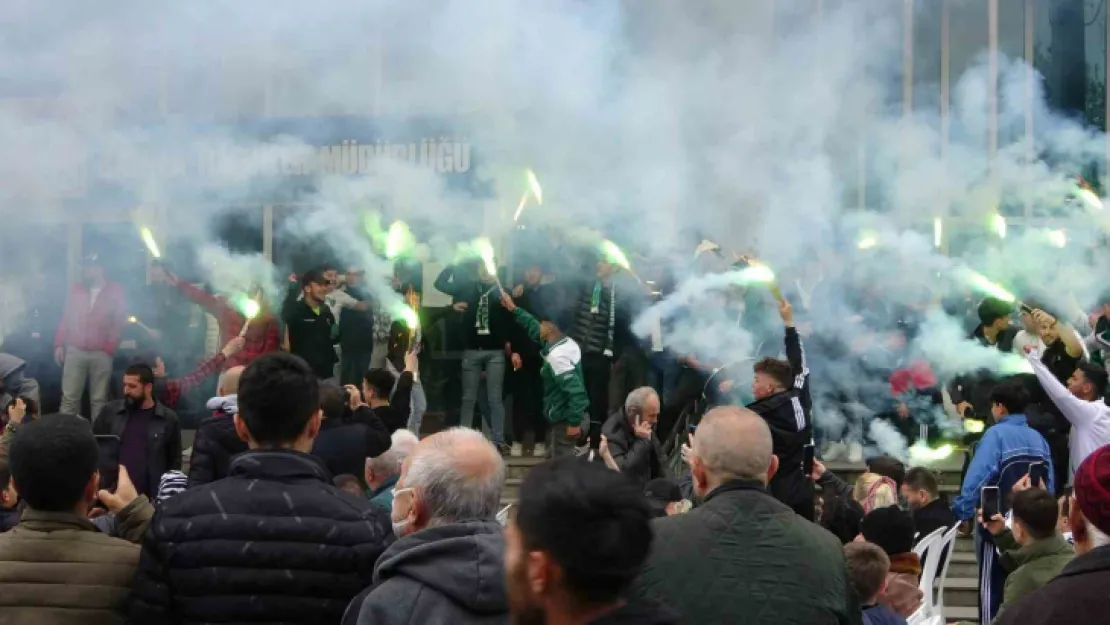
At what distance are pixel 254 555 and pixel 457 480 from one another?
469 millimetres

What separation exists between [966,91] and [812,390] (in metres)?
4.11

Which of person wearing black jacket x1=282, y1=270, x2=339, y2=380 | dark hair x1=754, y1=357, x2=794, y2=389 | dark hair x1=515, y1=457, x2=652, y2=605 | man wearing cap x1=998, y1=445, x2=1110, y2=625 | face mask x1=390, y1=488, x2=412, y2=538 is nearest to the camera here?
dark hair x1=515, y1=457, x2=652, y2=605

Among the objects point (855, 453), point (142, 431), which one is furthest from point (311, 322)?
point (855, 453)

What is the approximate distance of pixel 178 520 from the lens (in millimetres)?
2998

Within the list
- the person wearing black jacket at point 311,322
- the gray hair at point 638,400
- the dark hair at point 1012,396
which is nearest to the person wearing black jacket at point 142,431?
the person wearing black jacket at point 311,322

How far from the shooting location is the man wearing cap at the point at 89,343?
1027 centimetres

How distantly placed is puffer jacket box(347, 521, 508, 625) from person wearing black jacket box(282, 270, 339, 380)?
747 cm

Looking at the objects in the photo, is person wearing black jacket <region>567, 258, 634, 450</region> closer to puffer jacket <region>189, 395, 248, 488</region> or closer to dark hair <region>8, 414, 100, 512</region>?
puffer jacket <region>189, 395, 248, 488</region>

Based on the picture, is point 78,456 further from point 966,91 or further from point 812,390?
point 966,91

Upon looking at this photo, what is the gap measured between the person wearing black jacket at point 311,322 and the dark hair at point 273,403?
705cm

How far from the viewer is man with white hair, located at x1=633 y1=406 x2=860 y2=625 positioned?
324 cm

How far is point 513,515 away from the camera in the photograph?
88.9 inches

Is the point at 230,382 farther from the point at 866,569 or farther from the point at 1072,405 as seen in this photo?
the point at 1072,405

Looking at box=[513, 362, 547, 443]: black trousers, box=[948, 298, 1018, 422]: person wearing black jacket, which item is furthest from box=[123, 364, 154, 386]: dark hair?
box=[948, 298, 1018, 422]: person wearing black jacket
